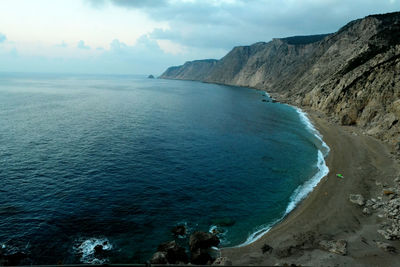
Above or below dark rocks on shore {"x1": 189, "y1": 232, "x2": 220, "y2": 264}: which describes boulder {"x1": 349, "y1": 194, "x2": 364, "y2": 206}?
above

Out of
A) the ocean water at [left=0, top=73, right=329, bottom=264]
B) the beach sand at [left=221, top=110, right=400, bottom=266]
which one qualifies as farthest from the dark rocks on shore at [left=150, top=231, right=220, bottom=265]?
the beach sand at [left=221, top=110, right=400, bottom=266]

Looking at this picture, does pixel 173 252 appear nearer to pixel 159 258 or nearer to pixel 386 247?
pixel 159 258

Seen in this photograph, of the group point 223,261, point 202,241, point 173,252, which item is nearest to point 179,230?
point 202,241

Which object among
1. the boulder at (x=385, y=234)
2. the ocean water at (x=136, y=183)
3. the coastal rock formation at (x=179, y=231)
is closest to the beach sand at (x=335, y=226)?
the boulder at (x=385, y=234)

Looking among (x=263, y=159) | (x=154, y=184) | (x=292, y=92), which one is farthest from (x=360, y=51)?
(x=154, y=184)

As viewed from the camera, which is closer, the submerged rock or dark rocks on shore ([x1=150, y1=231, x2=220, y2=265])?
dark rocks on shore ([x1=150, y1=231, x2=220, y2=265])

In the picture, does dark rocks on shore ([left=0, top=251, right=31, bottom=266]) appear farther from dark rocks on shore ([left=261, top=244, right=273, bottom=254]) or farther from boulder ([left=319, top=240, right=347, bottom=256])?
boulder ([left=319, top=240, right=347, bottom=256])

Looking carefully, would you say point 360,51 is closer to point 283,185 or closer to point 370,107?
point 370,107
